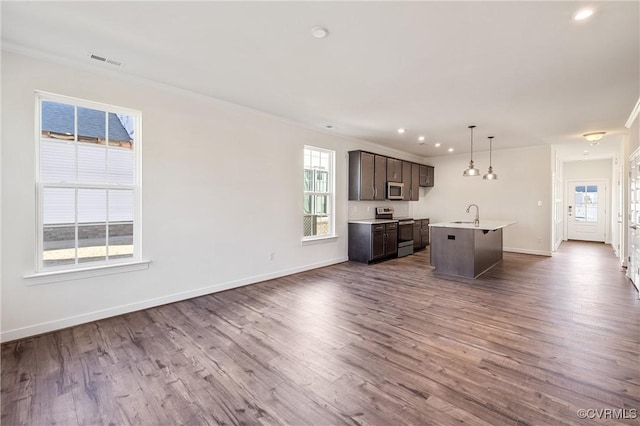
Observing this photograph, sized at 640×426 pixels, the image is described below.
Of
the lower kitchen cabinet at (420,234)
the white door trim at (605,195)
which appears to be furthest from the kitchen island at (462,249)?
the white door trim at (605,195)

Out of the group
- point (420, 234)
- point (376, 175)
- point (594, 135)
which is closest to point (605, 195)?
point (594, 135)

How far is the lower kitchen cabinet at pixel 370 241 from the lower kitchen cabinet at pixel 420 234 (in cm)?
140

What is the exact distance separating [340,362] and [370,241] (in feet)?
12.3

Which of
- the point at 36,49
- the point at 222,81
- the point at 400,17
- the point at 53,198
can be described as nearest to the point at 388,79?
the point at 400,17

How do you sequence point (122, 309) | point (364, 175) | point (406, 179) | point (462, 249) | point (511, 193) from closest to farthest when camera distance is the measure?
point (122, 309) < point (462, 249) < point (364, 175) < point (511, 193) < point (406, 179)

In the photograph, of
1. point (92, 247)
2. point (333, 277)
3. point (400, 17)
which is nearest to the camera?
point (400, 17)

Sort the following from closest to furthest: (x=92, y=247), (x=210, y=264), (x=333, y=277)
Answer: (x=92, y=247) < (x=210, y=264) < (x=333, y=277)

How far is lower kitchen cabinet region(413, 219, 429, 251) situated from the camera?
299 inches

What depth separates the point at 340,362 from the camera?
235 centimetres

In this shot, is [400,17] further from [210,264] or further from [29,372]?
[29,372]

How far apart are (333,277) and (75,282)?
11.2ft

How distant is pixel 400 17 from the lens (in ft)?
7.22

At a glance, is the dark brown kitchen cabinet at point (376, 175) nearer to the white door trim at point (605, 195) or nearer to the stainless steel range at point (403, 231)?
the stainless steel range at point (403, 231)

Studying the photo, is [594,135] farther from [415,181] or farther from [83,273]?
[83,273]
